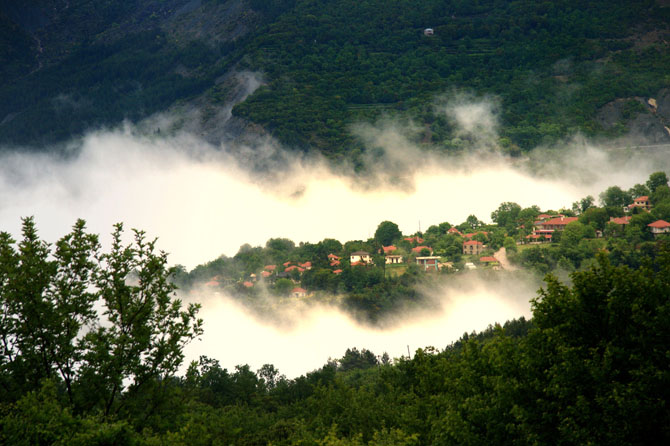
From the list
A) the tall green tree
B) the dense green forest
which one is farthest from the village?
the tall green tree

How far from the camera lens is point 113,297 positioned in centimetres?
3272

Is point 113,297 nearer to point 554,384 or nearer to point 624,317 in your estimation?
point 554,384

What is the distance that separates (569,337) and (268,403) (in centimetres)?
5348

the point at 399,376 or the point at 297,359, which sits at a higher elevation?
the point at 297,359

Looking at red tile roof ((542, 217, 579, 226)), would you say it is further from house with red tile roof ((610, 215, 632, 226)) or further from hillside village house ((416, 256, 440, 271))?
hillside village house ((416, 256, 440, 271))

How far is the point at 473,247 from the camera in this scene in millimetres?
196125

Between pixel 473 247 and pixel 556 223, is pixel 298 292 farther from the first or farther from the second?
pixel 556 223

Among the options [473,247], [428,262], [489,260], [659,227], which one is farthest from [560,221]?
[428,262]

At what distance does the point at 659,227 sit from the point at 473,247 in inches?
1755

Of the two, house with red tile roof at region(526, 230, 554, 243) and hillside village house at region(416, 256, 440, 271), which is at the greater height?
house with red tile roof at region(526, 230, 554, 243)

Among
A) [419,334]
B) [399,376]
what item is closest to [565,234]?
[419,334]

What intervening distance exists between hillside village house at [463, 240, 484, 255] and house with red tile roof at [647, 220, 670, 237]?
40357 millimetres

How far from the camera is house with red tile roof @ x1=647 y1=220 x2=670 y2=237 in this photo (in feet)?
573

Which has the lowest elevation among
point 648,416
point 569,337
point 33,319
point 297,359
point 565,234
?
point 648,416
